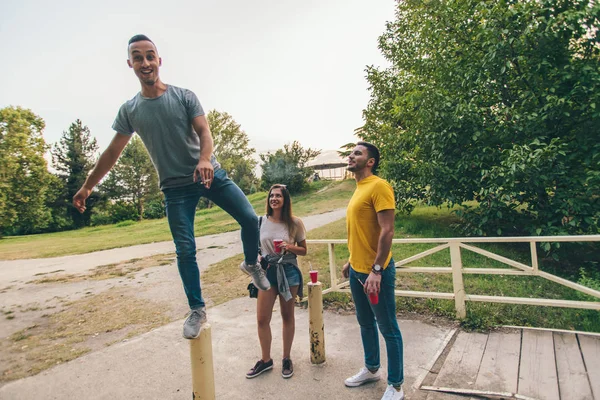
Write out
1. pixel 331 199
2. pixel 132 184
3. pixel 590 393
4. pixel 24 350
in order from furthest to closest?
pixel 132 184, pixel 331 199, pixel 24 350, pixel 590 393

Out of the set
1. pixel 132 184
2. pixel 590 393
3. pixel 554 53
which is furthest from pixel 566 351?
pixel 132 184

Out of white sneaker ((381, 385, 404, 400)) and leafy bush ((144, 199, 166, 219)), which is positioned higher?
leafy bush ((144, 199, 166, 219))

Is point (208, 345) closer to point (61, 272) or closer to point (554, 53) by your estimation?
point (554, 53)

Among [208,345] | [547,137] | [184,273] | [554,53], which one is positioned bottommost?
[208,345]

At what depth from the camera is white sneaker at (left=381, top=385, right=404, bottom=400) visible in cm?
316

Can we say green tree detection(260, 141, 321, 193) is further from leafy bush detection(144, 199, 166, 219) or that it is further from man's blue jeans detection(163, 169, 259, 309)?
man's blue jeans detection(163, 169, 259, 309)

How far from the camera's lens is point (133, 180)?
42906 millimetres

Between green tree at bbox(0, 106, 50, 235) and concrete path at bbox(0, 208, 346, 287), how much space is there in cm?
2029

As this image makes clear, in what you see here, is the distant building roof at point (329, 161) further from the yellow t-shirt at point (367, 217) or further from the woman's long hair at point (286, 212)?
the yellow t-shirt at point (367, 217)

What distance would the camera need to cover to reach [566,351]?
3.90m

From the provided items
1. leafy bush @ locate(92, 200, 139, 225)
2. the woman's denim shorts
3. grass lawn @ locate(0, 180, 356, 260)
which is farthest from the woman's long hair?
leafy bush @ locate(92, 200, 139, 225)

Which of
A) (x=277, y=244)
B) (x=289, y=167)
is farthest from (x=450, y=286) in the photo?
(x=289, y=167)

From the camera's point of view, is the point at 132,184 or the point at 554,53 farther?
the point at 132,184

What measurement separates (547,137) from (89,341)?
984 centimetres
